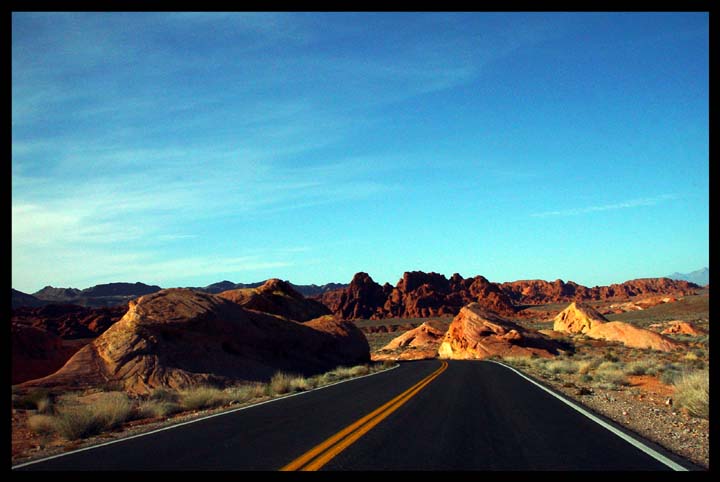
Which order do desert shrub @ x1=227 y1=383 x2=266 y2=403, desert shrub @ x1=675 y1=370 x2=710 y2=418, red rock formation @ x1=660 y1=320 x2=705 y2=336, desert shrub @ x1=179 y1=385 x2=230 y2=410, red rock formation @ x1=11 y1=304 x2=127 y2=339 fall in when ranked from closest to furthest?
desert shrub @ x1=675 y1=370 x2=710 y2=418 < desert shrub @ x1=179 y1=385 x2=230 y2=410 < desert shrub @ x1=227 y1=383 x2=266 y2=403 < red rock formation @ x1=660 y1=320 x2=705 y2=336 < red rock formation @ x1=11 y1=304 x2=127 y2=339

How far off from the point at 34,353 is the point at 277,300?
17.5 meters

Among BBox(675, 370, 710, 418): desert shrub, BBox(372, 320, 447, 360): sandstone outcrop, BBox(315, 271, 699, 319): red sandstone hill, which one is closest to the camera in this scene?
BBox(675, 370, 710, 418): desert shrub

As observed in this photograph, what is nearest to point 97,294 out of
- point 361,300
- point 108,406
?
point 361,300

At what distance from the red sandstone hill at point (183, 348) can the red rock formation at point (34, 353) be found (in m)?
8.13

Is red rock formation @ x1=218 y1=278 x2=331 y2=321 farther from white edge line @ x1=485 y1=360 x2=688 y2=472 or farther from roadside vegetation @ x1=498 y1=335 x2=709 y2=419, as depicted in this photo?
white edge line @ x1=485 y1=360 x2=688 y2=472

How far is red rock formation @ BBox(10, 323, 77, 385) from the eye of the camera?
2847 cm

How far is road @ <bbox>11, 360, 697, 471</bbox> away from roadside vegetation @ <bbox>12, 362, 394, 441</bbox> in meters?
2.13

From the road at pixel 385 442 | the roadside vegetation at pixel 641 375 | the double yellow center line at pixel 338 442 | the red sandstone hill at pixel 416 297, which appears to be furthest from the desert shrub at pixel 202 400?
the red sandstone hill at pixel 416 297

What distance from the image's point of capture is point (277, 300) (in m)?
43.1

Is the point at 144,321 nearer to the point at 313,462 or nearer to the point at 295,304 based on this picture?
the point at 313,462

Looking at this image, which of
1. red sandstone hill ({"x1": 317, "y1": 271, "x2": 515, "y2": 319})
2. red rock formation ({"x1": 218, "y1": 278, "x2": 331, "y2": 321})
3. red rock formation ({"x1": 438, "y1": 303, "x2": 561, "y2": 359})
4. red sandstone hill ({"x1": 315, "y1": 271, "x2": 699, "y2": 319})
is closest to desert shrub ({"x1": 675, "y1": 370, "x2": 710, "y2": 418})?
red rock formation ({"x1": 218, "y1": 278, "x2": 331, "y2": 321})

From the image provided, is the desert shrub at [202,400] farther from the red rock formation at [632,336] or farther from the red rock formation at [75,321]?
the red rock formation at [75,321]

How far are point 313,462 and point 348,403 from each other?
23.3 ft

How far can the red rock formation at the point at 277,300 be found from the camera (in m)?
38.4
